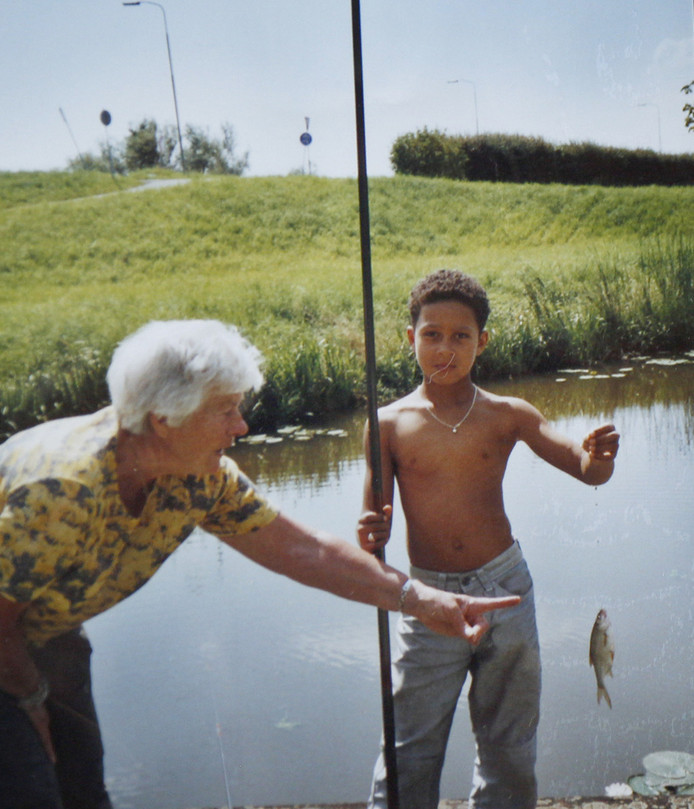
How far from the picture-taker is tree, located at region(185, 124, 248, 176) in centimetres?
357

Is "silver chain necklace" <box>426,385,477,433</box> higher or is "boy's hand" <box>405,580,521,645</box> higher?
"silver chain necklace" <box>426,385,477,433</box>

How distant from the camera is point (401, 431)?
1471mm

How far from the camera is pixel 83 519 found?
106 centimetres

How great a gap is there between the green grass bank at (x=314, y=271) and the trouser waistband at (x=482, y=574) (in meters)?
1.80

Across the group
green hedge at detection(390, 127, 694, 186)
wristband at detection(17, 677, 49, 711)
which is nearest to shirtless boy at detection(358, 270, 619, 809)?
wristband at detection(17, 677, 49, 711)

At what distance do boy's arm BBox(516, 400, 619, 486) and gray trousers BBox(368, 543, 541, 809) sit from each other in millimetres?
196

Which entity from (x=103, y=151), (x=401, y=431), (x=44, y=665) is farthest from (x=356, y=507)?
(x=103, y=151)

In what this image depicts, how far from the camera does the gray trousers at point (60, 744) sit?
1.11 meters

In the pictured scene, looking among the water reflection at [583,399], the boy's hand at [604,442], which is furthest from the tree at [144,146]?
the boy's hand at [604,442]

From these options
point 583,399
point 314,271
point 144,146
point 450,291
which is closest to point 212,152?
point 144,146

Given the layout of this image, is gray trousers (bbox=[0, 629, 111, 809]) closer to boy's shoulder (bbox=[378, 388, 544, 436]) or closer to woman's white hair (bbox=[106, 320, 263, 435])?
woman's white hair (bbox=[106, 320, 263, 435])

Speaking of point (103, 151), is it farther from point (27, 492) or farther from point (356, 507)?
point (27, 492)

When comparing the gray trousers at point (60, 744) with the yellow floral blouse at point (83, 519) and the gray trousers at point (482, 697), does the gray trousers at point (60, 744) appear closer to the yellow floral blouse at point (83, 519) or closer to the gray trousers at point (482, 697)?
the yellow floral blouse at point (83, 519)

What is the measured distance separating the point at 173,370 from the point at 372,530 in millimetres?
408
